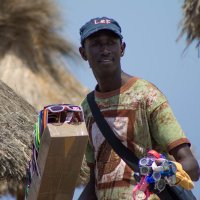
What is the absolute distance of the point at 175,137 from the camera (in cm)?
297

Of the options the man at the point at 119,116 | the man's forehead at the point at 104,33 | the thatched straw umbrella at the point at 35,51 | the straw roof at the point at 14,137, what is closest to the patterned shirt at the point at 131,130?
the man at the point at 119,116

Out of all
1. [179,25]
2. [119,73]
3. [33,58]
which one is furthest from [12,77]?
[119,73]

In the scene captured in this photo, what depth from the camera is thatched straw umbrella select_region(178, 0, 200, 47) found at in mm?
11820

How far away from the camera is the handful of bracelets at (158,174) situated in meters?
2.71

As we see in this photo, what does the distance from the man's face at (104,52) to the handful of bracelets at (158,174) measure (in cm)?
53

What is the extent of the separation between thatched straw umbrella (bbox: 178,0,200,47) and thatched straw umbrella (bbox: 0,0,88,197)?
75.4 inches

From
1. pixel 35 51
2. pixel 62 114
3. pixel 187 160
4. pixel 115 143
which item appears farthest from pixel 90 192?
pixel 35 51

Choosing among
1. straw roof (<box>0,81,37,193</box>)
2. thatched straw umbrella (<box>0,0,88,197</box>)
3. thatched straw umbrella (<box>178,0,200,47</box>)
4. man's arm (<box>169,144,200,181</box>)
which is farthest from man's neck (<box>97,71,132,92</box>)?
thatched straw umbrella (<box>0,0,88,197</box>)

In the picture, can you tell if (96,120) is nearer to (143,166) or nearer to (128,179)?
(128,179)

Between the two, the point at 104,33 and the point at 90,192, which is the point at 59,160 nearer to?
the point at 90,192

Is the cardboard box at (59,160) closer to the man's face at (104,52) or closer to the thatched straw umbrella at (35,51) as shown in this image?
the man's face at (104,52)

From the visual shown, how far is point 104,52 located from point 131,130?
1.08 ft

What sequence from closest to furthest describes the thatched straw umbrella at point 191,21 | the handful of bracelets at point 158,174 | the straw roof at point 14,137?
the handful of bracelets at point 158,174, the straw roof at point 14,137, the thatched straw umbrella at point 191,21

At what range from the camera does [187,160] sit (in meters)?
2.92
